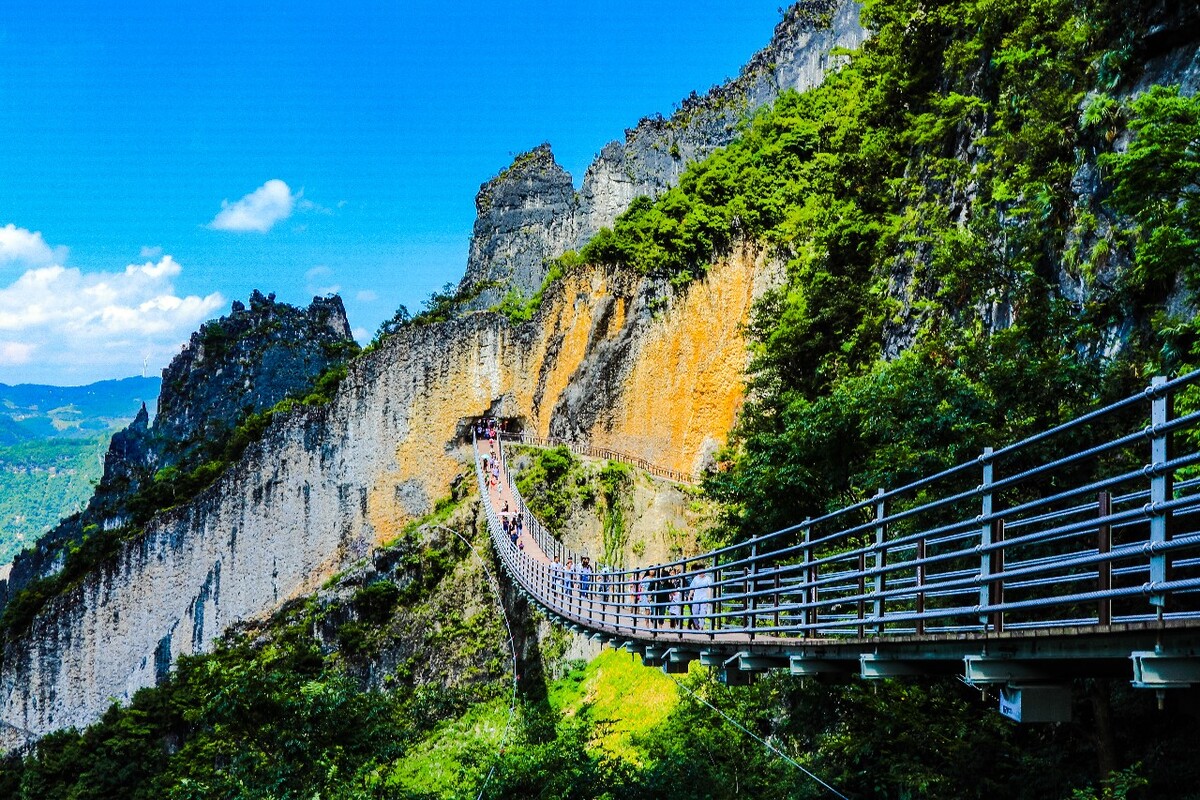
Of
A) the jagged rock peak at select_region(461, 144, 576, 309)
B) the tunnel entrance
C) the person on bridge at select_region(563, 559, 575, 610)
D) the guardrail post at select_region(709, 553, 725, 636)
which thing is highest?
the jagged rock peak at select_region(461, 144, 576, 309)

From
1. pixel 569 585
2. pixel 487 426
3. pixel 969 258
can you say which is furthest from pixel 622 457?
pixel 969 258

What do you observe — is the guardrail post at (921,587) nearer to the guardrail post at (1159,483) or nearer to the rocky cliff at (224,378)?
the guardrail post at (1159,483)

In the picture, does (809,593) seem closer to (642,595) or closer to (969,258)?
(642,595)

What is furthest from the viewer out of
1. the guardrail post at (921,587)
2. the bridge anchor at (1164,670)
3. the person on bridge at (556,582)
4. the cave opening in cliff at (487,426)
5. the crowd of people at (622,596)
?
the cave opening in cliff at (487,426)

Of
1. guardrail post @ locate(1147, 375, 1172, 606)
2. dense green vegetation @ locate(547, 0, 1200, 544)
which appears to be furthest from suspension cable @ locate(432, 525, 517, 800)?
guardrail post @ locate(1147, 375, 1172, 606)

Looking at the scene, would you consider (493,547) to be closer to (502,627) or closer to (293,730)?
(502,627)

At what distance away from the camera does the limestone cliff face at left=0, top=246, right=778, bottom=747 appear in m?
25.3

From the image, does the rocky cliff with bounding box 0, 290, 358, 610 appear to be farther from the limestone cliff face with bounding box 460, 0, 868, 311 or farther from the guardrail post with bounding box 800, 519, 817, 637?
the guardrail post with bounding box 800, 519, 817, 637

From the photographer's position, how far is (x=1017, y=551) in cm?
912

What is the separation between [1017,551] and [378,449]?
1008 inches

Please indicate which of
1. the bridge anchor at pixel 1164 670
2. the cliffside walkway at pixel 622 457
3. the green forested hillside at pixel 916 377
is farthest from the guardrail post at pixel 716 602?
the cliffside walkway at pixel 622 457

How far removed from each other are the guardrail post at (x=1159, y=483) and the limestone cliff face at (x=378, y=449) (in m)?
19.9

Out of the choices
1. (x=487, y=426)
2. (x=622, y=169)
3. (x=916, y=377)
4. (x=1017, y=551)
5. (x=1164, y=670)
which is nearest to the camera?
(x=1164, y=670)

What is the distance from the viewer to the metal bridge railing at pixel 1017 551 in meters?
3.99
